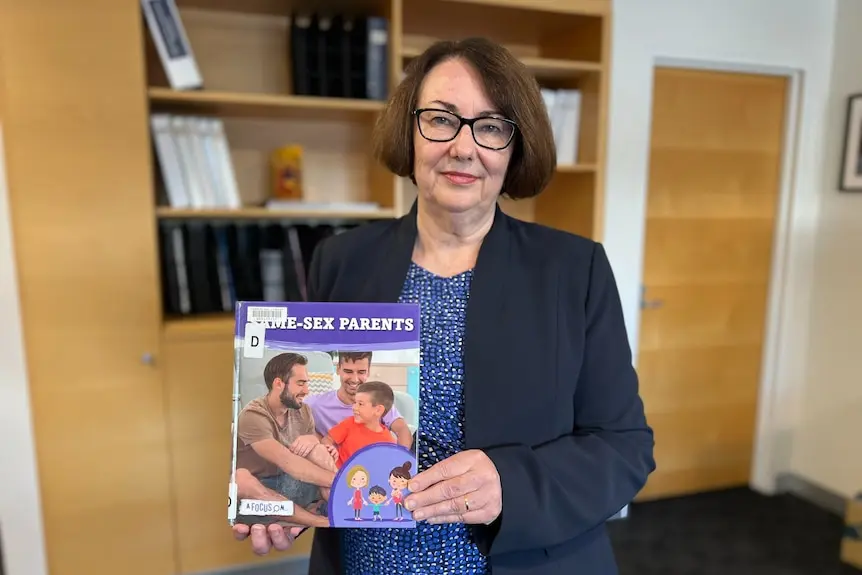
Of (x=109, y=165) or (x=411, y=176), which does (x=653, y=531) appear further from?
(x=109, y=165)

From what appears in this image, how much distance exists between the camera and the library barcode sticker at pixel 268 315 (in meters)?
0.84

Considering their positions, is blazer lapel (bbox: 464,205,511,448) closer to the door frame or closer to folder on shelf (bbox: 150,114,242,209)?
folder on shelf (bbox: 150,114,242,209)

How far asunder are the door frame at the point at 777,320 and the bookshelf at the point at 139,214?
1231 mm

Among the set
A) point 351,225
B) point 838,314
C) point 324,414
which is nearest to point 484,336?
point 324,414

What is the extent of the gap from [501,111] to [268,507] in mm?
670

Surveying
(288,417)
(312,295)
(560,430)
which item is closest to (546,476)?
(560,430)

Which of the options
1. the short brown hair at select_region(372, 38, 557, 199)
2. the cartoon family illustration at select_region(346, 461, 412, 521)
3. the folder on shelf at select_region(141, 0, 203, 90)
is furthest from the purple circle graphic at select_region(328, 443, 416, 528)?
the folder on shelf at select_region(141, 0, 203, 90)

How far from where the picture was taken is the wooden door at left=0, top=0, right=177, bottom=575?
1.87 m

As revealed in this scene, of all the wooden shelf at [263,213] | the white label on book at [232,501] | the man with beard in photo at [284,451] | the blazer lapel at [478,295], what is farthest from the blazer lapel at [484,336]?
the wooden shelf at [263,213]

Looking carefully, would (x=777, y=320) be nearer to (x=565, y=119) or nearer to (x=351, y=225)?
(x=565, y=119)

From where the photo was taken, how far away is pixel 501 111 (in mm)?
962

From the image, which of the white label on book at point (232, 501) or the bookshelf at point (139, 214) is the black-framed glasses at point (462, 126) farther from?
the bookshelf at point (139, 214)

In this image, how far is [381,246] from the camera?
42.5 inches

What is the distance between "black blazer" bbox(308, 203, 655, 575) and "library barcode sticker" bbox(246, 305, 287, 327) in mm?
206
